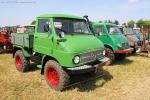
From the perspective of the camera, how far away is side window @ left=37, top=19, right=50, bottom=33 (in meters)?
6.43

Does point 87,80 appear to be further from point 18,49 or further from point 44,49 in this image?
point 18,49

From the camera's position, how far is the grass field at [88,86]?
229 inches

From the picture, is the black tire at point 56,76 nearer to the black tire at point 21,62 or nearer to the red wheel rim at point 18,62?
the black tire at point 21,62

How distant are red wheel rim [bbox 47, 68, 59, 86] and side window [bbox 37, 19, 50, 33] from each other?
1.26 meters

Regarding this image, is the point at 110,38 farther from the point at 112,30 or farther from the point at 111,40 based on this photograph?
the point at 112,30

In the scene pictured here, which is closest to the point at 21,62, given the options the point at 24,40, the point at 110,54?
the point at 24,40

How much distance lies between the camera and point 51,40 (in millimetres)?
6180

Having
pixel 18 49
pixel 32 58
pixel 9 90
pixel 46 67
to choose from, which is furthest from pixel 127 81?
pixel 18 49

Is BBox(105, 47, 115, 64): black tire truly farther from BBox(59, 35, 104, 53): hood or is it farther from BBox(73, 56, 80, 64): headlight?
BBox(73, 56, 80, 64): headlight

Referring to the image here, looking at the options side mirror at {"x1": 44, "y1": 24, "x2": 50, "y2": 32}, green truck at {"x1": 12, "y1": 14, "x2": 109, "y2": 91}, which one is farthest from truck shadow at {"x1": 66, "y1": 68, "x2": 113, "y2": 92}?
side mirror at {"x1": 44, "y1": 24, "x2": 50, "y2": 32}

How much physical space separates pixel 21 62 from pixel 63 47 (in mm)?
3075

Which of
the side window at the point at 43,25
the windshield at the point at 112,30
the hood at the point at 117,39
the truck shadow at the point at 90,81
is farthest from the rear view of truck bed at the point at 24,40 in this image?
the windshield at the point at 112,30

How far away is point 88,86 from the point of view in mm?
6633

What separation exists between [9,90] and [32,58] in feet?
5.30
